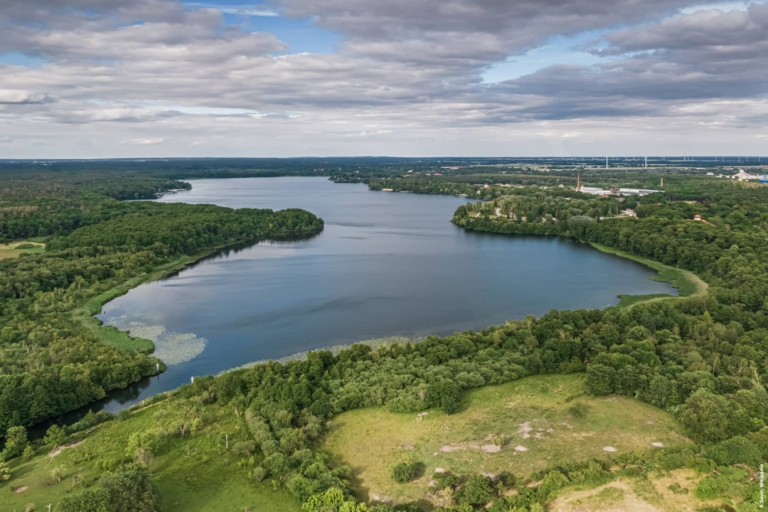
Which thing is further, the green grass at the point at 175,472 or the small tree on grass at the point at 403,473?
the small tree on grass at the point at 403,473

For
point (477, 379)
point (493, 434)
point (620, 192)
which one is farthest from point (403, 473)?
point (620, 192)

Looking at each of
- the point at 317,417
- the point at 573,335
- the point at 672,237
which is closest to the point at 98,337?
the point at 317,417

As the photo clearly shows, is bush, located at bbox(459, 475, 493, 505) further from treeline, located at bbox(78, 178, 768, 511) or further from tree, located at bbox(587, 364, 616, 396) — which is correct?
tree, located at bbox(587, 364, 616, 396)

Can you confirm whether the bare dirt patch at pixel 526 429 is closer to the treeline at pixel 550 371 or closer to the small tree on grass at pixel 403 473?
the treeline at pixel 550 371

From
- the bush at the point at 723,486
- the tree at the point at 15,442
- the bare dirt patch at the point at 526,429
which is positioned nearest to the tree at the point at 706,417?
the bush at the point at 723,486

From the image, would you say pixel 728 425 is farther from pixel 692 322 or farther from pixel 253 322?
pixel 253 322

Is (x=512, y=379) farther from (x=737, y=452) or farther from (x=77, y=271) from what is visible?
(x=77, y=271)
